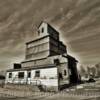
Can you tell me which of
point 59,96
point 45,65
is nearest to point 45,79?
point 45,65

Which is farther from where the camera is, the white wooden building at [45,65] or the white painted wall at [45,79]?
the white wooden building at [45,65]

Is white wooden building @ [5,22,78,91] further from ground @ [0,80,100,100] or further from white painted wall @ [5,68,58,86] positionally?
ground @ [0,80,100,100]

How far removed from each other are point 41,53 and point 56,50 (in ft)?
15.2

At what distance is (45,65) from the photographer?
24094mm

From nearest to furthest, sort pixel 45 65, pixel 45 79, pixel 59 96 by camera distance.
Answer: pixel 59 96
pixel 45 79
pixel 45 65

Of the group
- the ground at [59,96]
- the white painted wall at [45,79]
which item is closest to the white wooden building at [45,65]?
the white painted wall at [45,79]

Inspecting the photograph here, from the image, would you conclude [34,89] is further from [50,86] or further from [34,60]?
[34,60]

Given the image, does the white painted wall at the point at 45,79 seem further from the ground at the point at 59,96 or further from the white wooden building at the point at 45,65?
the ground at the point at 59,96

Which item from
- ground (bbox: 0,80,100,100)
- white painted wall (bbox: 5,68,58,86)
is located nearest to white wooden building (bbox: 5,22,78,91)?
white painted wall (bbox: 5,68,58,86)

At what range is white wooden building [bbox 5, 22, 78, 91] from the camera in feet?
75.4

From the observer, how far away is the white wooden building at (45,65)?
23.0 metres

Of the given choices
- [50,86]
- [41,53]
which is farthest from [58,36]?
[50,86]

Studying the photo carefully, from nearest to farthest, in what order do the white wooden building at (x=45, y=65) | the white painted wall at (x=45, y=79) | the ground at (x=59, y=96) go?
the ground at (x=59, y=96), the white painted wall at (x=45, y=79), the white wooden building at (x=45, y=65)

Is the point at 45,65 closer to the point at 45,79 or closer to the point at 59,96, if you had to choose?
the point at 45,79
